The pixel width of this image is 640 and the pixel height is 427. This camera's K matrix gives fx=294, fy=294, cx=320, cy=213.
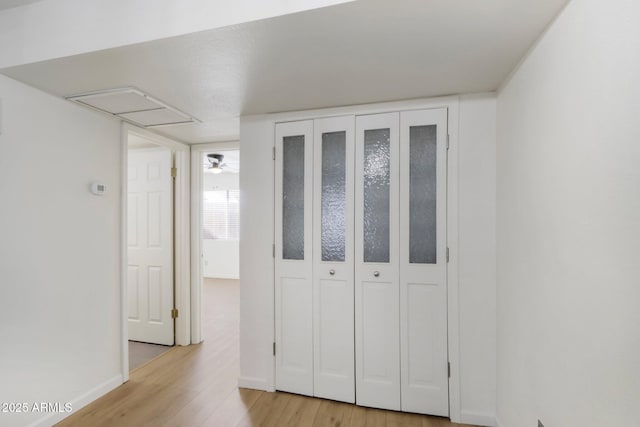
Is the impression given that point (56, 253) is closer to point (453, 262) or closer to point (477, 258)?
point (453, 262)

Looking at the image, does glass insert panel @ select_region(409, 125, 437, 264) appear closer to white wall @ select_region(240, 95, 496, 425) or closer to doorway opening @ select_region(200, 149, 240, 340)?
white wall @ select_region(240, 95, 496, 425)

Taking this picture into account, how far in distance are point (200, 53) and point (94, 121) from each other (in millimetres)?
1413

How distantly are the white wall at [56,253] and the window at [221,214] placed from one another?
4.43m

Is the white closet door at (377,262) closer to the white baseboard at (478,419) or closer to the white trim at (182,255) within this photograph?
the white baseboard at (478,419)

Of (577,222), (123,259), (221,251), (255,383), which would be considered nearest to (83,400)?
(123,259)

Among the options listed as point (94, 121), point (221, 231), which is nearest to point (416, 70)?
point (94, 121)

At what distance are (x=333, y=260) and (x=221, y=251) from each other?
17.4 feet

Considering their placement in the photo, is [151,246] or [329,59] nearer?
[329,59]

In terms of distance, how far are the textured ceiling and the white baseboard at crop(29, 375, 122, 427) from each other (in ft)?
7.17

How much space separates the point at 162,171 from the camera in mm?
3330

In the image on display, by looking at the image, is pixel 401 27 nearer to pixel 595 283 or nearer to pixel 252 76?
pixel 252 76

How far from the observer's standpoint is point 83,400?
220 cm

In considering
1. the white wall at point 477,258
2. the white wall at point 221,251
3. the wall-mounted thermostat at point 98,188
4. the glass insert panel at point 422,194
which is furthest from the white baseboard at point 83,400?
the white wall at point 221,251

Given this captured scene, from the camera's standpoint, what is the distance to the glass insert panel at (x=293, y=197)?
2389mm
